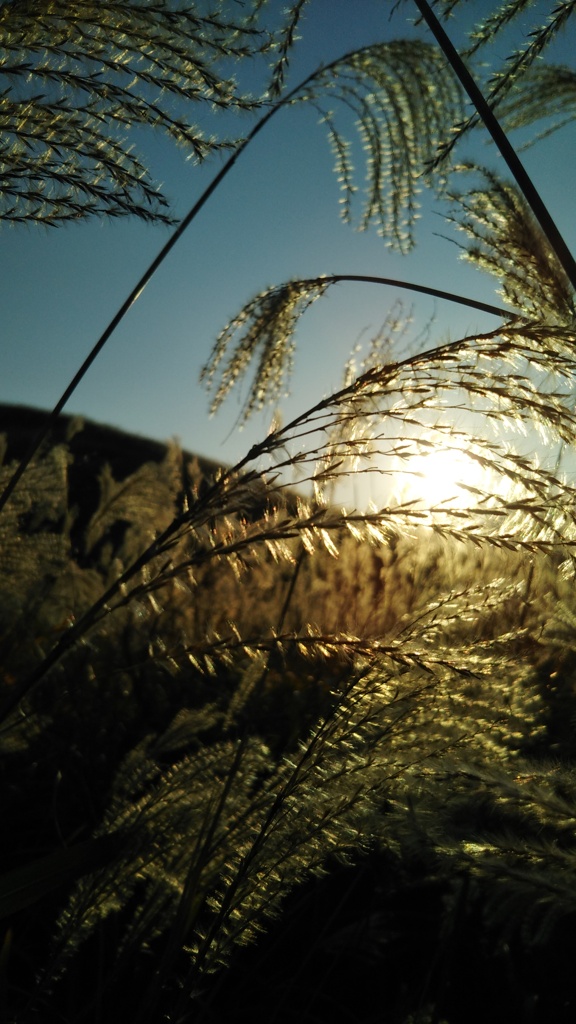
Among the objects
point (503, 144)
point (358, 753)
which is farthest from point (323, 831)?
point (503, 144)

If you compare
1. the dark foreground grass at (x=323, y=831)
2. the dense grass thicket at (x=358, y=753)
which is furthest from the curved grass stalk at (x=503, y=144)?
the dark foreground grass at (x=323, y=831)

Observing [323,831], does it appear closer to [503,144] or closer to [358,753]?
[358,753]

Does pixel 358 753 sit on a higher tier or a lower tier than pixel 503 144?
lower

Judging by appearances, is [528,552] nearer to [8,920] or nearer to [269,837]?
[269,837]

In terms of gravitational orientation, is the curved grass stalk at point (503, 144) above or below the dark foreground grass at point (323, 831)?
above

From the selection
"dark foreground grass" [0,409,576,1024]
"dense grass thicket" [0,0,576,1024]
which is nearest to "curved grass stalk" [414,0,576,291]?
"dense grass thicket" [0,0,576,1024]

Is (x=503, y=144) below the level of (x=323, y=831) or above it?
above

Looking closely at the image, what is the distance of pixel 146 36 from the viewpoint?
1.21 meters

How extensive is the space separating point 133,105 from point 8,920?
1.54 m

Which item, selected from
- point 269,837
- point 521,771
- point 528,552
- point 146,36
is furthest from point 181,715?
point 146,36

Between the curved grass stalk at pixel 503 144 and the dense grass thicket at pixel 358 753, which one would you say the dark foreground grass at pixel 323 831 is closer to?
the dense grass thicket at pixel 358 753

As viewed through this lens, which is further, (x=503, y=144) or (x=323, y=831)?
(x=503, y=144)

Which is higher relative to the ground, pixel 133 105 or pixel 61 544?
pixel 133 105

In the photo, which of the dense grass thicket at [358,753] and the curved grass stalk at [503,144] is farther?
the curved grass stalk at [503,144]
